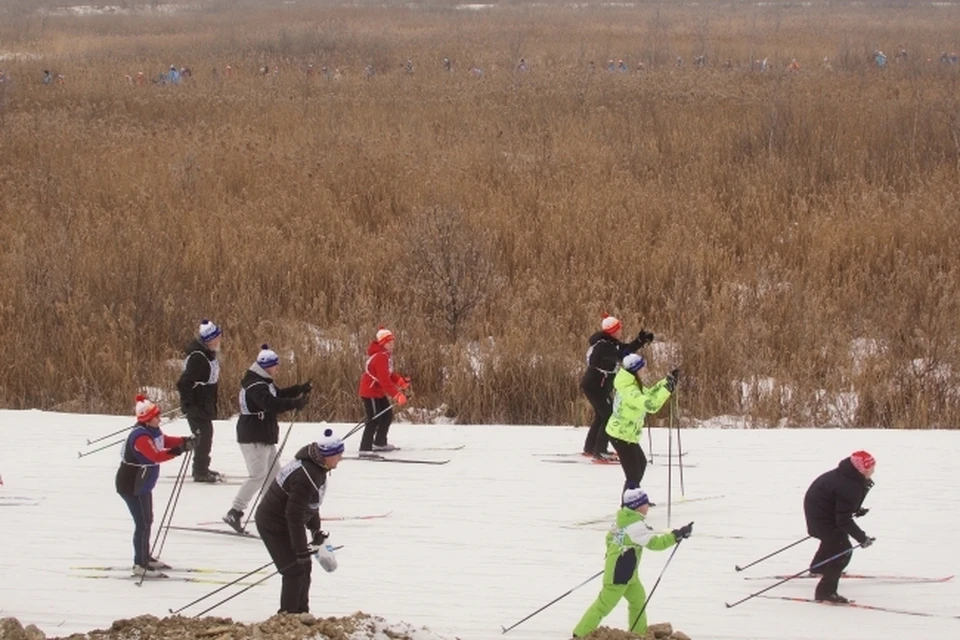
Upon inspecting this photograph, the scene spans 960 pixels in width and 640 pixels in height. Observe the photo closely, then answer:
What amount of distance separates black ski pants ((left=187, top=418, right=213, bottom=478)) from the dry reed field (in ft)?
8.54

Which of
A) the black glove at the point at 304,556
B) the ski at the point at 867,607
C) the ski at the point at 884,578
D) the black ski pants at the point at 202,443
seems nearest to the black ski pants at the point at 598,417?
the ski at the point at 884,578

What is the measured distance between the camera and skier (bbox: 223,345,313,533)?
9102 millimetres

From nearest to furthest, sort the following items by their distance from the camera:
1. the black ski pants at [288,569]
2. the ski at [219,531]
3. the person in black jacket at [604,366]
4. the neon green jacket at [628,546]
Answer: the neon green jacket at [628,546]
the black ski pants at [288,569]
the ski at [219,531]
the person in black jacket at [604,366]

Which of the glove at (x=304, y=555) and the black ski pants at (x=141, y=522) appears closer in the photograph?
the glove at (x=304, y=555)

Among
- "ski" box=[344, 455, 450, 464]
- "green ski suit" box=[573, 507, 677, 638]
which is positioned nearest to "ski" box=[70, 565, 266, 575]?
"green ski suit" box=[573, 507, 677, 638]

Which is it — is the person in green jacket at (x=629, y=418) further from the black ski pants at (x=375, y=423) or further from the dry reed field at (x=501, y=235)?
the dry reed field at (x=501, y=235)

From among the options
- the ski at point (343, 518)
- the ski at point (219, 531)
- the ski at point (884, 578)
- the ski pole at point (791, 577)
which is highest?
the ski pole at point (791, 577)

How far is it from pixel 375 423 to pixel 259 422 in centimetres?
207

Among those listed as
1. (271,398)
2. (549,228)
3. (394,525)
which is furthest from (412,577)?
(549,228)

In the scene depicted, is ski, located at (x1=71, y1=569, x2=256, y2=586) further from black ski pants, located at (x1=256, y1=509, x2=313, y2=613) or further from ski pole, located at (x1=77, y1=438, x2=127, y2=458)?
ski pole, located at (x1=77, y1=438, x2=127, y2=458)

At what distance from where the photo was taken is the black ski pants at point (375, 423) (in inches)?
436

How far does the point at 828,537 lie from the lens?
26.0 feet

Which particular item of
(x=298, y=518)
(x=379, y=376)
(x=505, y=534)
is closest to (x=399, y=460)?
(x=379, y=376)

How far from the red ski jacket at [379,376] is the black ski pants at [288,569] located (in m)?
3.45
